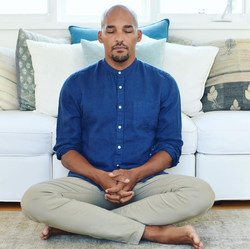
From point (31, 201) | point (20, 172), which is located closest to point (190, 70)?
point (20, 172)

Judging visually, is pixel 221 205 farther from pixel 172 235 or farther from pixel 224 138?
pixel 172 235

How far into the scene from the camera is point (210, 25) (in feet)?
10.7

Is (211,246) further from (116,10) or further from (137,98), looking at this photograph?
(116,10)

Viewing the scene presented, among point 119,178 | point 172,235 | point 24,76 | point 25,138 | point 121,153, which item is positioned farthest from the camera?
point 24,76

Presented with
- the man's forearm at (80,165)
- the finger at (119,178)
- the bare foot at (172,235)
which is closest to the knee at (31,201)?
the man's forearm at (80,165)

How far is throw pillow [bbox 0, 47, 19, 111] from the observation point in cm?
264

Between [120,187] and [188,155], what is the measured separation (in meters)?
0.59

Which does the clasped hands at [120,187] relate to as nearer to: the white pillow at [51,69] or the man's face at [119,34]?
the man's face at [119,34]

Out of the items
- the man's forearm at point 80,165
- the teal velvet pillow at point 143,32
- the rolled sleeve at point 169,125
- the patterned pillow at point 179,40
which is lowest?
the man's forearm at point 80,165

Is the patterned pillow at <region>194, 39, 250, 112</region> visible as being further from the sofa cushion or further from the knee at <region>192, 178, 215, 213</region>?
the knee at <region>192, 178, 215, 213</region>

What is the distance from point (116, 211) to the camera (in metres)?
1.73

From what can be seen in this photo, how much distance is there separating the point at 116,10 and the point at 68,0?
1.65 meters

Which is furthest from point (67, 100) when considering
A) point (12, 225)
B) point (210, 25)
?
point (210, 25)

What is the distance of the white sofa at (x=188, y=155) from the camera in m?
2.15
